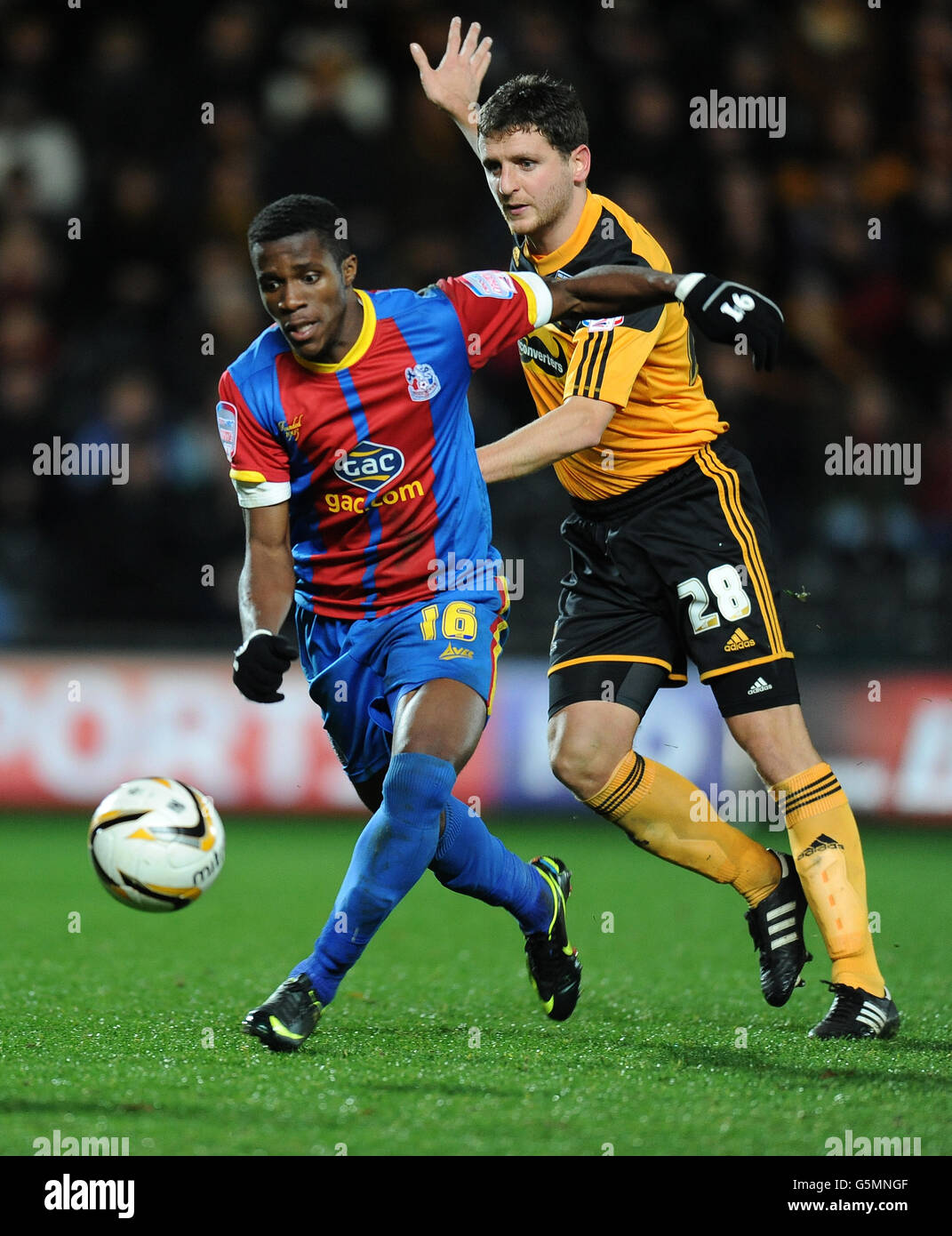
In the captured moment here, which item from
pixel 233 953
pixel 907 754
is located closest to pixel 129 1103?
pixel 233 953

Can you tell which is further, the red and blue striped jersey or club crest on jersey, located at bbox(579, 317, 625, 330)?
club crest on jersey, located at bbox(579, 317, 625, 330)

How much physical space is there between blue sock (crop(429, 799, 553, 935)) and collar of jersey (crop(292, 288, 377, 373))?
3.97ft

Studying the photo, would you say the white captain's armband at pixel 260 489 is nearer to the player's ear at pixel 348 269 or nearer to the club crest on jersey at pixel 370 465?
the club crest on jersey at pixel 370 465

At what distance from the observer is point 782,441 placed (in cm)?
977

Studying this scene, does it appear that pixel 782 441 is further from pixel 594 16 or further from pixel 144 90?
pixel 144 90

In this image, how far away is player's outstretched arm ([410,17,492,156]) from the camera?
5.43 meters

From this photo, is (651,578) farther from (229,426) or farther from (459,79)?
(459,79)

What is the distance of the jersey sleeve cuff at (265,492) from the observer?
14.5 feet

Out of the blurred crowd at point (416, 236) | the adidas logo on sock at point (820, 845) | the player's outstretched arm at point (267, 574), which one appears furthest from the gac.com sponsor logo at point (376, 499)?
the blurred crowd at point (416, 236)

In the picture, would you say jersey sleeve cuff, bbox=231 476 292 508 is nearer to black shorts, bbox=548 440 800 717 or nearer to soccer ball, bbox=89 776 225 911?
soccer ball, bbox=89 776 225 911

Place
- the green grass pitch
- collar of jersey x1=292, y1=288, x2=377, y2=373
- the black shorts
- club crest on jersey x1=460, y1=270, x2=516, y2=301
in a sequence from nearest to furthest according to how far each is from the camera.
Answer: the green grass pitch
collar of jersey x1=292, y1=288, x2=377, y2=373
club crest on jersey x1=460, y1=270, x2=516, y2=301
the black shorts

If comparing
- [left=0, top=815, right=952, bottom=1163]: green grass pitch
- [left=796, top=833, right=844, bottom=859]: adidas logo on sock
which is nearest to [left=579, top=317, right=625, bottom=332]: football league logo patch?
[left=796, top=833, right=844, bottom=859]: adidas logo on sock

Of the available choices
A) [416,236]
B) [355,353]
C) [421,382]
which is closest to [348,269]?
[355,353]

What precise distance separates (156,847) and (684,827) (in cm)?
156
